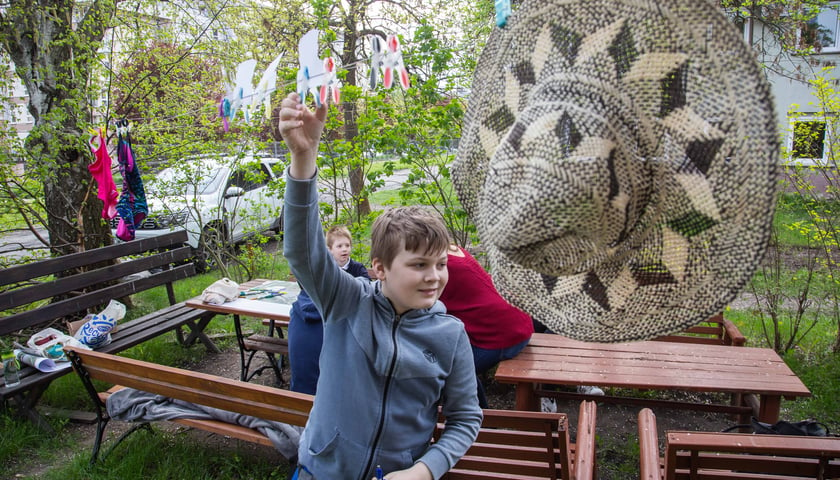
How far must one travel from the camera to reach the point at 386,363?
185cm

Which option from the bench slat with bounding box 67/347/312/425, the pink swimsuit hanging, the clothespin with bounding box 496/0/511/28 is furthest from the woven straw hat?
the pink swimsuit hanging

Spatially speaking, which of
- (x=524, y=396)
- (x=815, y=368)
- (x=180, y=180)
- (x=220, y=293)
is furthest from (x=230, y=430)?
(x=815, y=368)

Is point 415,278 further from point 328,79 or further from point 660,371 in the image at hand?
point 660,371

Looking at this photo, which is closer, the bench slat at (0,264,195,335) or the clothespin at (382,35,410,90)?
the clothespin at (382,35,410,90)

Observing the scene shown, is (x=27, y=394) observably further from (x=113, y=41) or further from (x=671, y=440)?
(x=671, y=440)

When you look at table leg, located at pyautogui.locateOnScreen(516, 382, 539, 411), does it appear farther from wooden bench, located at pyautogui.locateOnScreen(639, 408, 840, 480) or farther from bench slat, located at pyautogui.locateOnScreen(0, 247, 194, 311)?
bench slat, located at pyautogui.locateOnScreen(0, 247, 194, 311)

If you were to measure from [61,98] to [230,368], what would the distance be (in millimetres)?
3494

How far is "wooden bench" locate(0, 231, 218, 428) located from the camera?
443 centimetres

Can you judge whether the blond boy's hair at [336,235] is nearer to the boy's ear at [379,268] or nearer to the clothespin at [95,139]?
the boy's ear at [379,268]

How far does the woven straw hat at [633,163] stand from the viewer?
0.95 m

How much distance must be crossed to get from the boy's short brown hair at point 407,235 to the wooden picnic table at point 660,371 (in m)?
1.97

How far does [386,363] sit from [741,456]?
4.81 ft

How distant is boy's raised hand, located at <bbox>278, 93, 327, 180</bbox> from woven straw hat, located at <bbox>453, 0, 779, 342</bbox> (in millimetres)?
514

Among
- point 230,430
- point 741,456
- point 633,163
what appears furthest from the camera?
point 230,430
